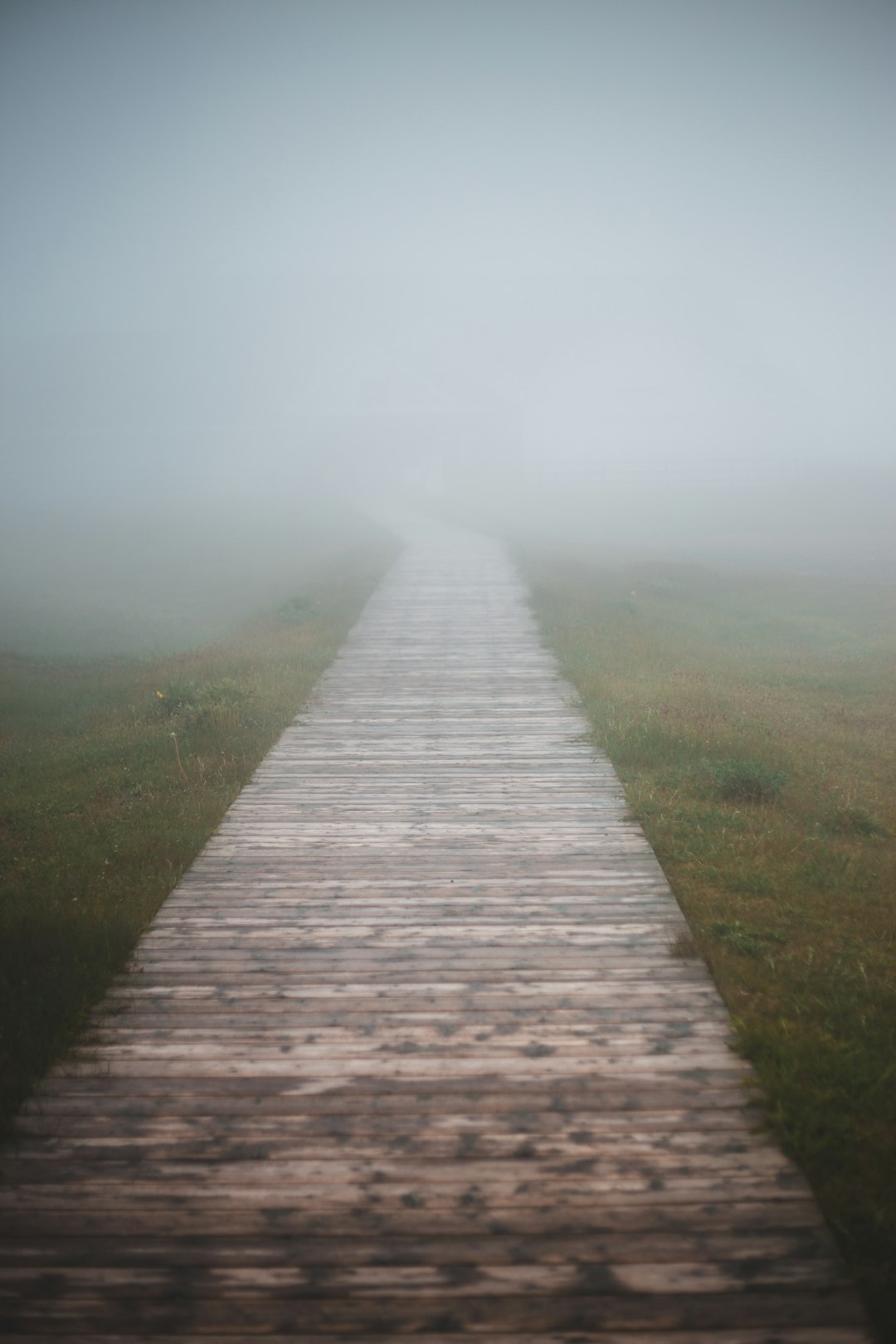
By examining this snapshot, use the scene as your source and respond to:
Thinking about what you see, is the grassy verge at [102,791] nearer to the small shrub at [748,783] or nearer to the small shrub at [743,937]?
the small shrub at [743,937]

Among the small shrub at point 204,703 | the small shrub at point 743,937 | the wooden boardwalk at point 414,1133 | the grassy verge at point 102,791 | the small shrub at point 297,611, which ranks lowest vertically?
the small shrub at point 743,937

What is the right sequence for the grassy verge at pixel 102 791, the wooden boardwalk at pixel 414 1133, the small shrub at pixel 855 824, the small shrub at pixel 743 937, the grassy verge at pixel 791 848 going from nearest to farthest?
the wooden boardwalk at pixel 414 1133
the grassy verge at pixel 791 848
the grassy verge at pixel 102 791
the small shrub at pixel 743 937
the small shrub at pixel 855 824

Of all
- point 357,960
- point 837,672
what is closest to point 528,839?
point 357,960

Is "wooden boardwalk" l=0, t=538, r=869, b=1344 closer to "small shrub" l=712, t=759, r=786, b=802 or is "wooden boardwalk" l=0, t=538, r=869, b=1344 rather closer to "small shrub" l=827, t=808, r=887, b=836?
"small shrub" l=712, t=759, r=786, b=802

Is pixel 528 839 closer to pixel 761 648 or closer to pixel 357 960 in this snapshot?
pixel 357 960

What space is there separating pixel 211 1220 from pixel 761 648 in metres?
17.0

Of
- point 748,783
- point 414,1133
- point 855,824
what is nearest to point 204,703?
point 748,783

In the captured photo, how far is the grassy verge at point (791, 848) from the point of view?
3.42 meters

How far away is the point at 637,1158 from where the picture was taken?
10.8 ft

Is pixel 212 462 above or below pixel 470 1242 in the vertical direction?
above


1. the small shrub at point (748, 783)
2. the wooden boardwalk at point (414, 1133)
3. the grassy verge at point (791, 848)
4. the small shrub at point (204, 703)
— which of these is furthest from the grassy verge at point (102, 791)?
the small shrub at point (748, 783)

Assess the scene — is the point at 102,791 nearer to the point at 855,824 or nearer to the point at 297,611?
the point at 855,824

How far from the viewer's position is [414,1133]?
343 centimetres

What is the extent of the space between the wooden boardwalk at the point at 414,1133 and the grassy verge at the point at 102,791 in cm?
33
